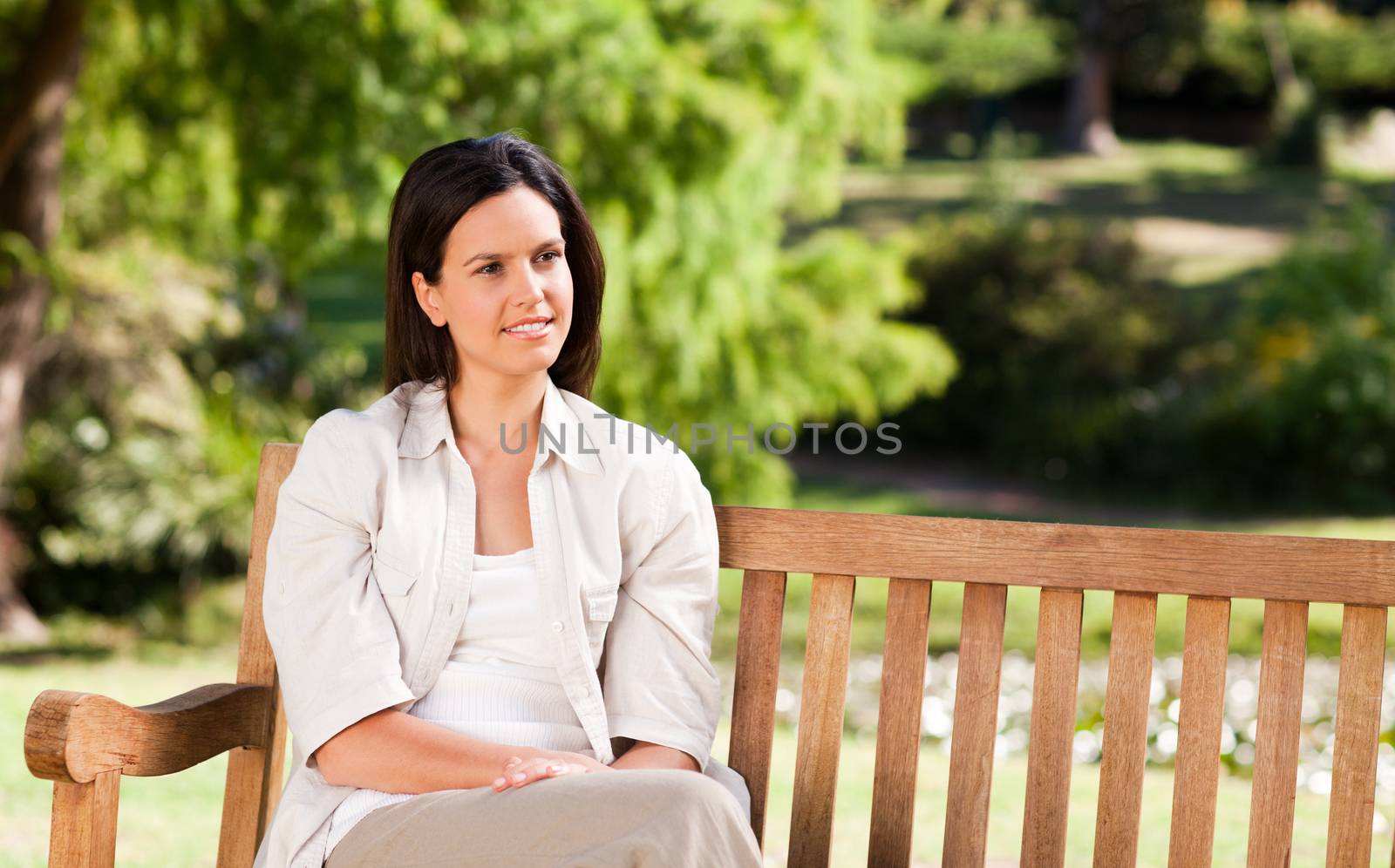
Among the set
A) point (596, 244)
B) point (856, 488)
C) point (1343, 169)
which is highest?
point (1343, 169)

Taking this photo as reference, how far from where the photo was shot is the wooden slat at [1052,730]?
213 centimetres

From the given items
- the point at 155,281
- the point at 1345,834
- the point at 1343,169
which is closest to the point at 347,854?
the point at 1345,834

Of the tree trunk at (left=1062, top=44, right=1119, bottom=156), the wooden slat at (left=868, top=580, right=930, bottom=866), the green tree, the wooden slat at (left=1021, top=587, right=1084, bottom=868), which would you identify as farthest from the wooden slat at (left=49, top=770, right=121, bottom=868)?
the tree trunk at (left=1062, top=44, right=1119, bottom=156)

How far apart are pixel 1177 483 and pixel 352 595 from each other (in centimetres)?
1067

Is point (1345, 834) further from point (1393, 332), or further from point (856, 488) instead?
point (856, 488)

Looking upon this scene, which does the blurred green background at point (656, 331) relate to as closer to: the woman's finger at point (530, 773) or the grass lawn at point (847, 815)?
the grass lawn at point (847, 815)

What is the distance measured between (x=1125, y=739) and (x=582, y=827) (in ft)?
2.74

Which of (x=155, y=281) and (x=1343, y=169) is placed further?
(x=1343, y=169)

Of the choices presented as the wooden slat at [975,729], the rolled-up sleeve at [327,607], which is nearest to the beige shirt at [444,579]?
the rolled-up sleeve at [327,607]

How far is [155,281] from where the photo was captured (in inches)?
356

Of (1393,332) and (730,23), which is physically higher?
(730,23)

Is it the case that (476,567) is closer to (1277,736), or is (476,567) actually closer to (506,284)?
(506,284)

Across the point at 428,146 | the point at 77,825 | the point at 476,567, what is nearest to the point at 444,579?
the point at 476,567

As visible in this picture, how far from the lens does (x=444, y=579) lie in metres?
2.07
